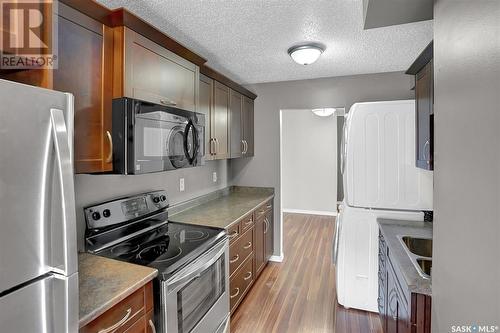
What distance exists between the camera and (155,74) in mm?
1650

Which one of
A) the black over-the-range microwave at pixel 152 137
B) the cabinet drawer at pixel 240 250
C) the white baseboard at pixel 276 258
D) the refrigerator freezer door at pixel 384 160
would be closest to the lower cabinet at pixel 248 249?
the cabinet drawer at pixel 240 250

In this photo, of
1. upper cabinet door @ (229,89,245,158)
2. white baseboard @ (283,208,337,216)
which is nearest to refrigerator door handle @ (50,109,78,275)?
upper cabinet door @ (229,89,245,158)

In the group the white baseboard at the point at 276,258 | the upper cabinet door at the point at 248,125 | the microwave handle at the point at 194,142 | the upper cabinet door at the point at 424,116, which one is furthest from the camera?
the white baseboard at the point at 276,258

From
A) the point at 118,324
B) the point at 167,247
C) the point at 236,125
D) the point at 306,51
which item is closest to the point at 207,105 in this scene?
the point at 236,125

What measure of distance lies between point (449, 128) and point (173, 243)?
1647 millimetres

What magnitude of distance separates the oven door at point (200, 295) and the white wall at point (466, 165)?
3.89ft

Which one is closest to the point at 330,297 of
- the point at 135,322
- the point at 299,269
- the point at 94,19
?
the point at 299,269

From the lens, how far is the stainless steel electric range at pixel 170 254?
4.66 feet

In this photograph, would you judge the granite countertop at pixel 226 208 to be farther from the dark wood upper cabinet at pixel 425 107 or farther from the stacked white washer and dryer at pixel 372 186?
the dark wood upper cabinet at pixel 425 107

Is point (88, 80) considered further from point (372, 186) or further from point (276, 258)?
point (276, 258)

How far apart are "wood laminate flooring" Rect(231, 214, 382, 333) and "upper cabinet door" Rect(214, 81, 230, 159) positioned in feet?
5.05

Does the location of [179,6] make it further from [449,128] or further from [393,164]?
[393,164]

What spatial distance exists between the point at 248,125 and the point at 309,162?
9.96 feet

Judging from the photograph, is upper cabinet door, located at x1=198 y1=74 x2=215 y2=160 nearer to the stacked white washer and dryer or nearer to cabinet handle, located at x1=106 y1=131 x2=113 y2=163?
cabinet handle, located at x1=106 y1=131 x2=113 y2=163
